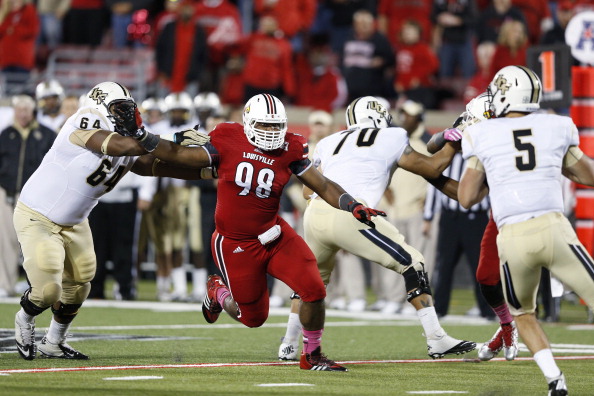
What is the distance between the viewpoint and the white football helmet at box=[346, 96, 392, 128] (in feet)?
30.6

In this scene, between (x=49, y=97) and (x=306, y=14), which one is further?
(x=306, y=14)

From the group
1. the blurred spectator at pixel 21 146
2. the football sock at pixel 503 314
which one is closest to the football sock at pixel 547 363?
the football sock at pixel 503 314

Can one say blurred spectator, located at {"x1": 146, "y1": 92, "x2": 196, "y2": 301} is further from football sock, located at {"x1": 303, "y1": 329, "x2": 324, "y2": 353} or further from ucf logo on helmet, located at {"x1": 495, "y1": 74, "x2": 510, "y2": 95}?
ucf logo on helmet, located at {"x1": 495, "y1": 74, "x2": 510, "y2": 95}

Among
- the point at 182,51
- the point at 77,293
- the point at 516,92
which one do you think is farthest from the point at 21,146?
the point at 516,92

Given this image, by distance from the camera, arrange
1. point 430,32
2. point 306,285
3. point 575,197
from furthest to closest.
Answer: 1. point 430,32
2. point 575,197
3. point 306,285

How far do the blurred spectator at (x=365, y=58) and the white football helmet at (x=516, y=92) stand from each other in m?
10.3

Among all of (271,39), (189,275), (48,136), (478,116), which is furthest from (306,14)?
(478,116)

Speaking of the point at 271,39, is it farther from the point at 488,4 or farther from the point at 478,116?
the point at 478,116

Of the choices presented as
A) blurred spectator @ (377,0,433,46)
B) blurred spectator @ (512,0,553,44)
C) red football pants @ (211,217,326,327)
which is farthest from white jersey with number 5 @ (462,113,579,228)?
blurred spectator @ (512,0,553,44)

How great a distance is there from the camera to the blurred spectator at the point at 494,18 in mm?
17672

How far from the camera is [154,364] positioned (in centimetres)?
816

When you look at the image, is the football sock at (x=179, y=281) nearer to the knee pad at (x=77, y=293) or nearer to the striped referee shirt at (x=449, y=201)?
the striped referee shirt at (x=449, y=201)

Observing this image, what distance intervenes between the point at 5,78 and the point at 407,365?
34.8 ft

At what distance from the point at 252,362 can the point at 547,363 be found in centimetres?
261
